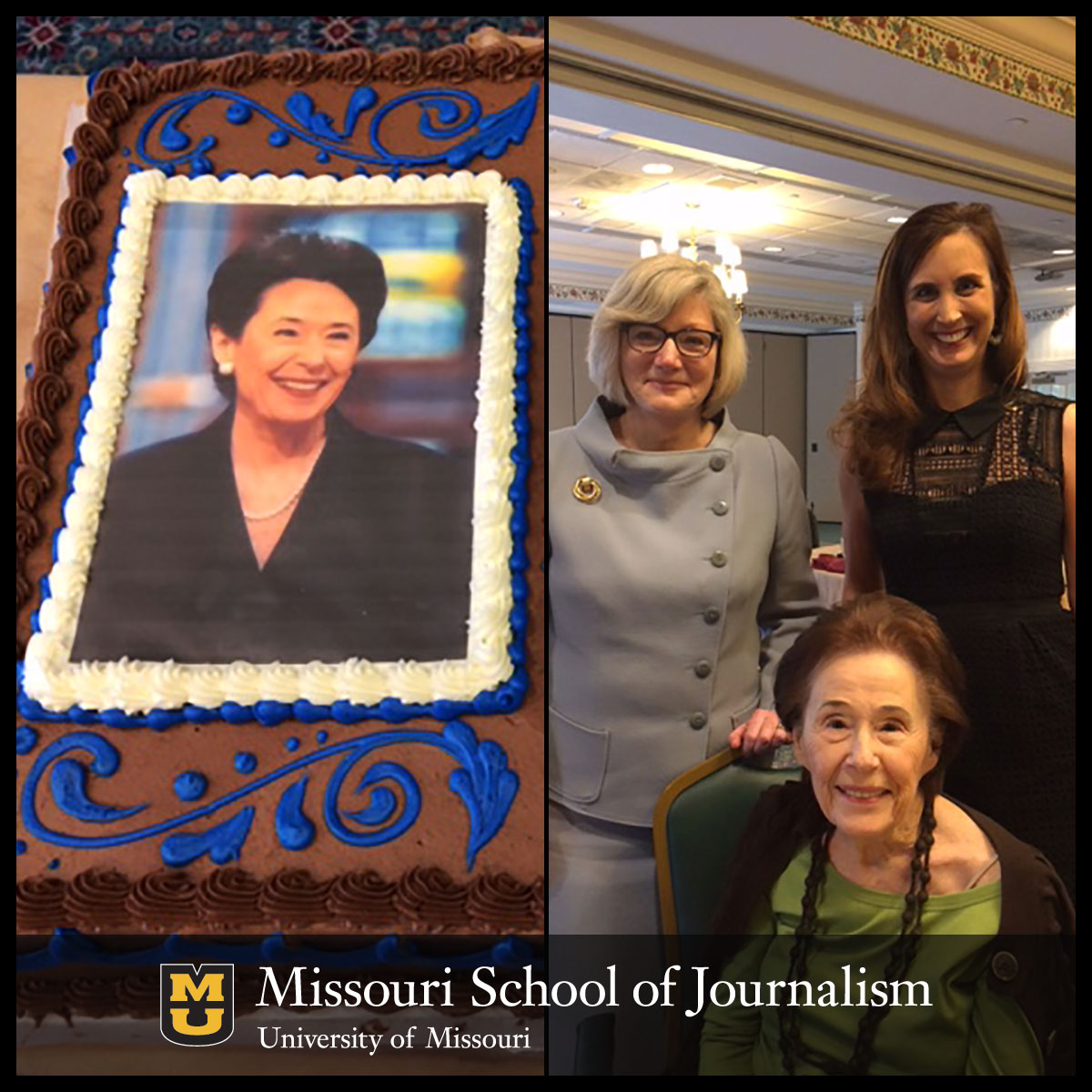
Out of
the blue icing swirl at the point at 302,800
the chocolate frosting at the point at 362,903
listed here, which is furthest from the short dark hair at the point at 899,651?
the chocolate frosting at the point at 362,903

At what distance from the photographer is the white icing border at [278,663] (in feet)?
3.63

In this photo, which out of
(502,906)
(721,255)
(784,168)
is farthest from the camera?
(784,168)

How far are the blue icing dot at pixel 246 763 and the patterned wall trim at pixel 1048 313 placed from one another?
1137mm

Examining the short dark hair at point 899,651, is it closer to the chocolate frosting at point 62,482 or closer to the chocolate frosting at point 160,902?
the chocolate frosting at point 62,482

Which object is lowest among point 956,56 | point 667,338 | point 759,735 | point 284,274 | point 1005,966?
point 1005,966

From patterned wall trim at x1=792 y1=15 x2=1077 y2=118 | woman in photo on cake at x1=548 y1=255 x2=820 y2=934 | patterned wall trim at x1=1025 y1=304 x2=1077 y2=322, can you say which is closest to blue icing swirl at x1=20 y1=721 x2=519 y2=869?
woman in photo on cake at x1=548 y1=255 x2=820 y2=934

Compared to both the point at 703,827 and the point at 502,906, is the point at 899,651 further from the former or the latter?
the point at 502,906

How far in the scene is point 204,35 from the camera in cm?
131

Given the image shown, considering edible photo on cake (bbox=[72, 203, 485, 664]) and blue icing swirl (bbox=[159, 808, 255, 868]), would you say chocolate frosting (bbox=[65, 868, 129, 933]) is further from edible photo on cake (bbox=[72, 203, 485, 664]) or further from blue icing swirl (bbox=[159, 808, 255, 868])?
edible photo on cake (bbox=[72, 203, 485, 664])

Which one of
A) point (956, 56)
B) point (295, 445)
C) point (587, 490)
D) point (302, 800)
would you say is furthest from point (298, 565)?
point (956, 56)

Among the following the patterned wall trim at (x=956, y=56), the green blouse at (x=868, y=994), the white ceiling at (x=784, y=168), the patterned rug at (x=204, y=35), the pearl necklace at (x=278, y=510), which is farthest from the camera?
the patterned wall trim at (x=956, y=56)

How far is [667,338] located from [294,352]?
→ 22.1 inches

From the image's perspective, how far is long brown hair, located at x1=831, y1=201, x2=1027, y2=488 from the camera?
97cm

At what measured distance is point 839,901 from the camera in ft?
3.19
